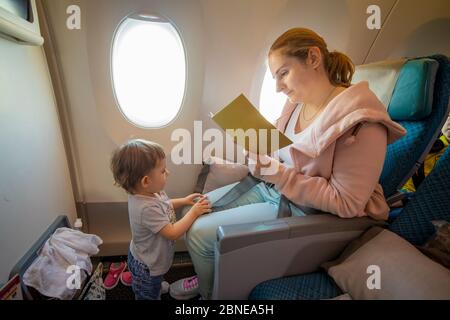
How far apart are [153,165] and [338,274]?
82cm

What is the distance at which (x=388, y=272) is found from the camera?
29.0 inches

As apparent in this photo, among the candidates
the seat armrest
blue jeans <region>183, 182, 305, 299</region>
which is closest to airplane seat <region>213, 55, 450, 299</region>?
the seat armrest

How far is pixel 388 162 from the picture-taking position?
1.06 metres

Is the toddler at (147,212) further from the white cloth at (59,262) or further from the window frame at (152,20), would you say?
the window frame at (152,20)

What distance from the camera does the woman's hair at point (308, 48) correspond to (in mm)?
930

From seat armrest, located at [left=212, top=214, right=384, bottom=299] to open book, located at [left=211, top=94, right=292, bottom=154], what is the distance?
0.30 meters

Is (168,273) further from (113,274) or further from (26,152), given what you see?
(26,152)

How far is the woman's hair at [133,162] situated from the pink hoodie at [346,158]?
0.50 m

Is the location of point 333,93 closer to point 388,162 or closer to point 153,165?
point 388,162

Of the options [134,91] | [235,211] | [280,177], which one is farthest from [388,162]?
[134,91]

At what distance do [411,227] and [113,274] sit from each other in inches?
66.9

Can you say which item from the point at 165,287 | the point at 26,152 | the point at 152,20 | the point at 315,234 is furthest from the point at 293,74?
the point at 165,287
